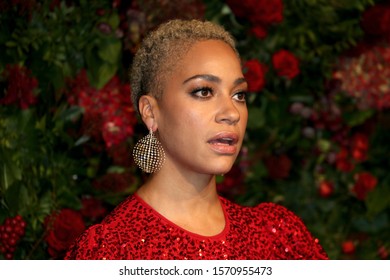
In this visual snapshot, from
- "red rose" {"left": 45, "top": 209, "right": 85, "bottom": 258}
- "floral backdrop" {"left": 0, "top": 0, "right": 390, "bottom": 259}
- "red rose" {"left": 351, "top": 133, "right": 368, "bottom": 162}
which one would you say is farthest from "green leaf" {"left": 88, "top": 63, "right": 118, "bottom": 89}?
"red rose" {"left": 351, "top": 133, "right": 368, "bottom": 162}

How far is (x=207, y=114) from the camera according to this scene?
2203mm

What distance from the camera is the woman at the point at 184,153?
7.27 ft

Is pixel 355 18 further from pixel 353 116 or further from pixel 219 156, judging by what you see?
pixel 219 156

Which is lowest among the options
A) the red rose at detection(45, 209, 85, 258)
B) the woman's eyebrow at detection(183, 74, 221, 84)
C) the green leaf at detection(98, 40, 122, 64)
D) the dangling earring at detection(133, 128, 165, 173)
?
the red rose at detection(45, 209, 85, 258)

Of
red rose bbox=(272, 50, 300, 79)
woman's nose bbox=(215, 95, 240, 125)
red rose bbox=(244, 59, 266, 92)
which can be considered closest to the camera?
woman's nose bbox=(215, 95, 240, 125)

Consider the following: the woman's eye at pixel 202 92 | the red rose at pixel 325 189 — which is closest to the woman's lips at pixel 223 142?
the woman's eye at pixel 202 92

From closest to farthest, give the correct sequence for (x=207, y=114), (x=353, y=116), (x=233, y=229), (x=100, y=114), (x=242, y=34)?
(x=207, y=114)
(x=233, y=229)
(x=100, y=114)
(x=242, y=34)
(x=353, y=116)

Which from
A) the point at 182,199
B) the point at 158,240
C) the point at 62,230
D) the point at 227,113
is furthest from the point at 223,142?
the point at 62,230

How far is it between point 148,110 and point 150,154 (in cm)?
12

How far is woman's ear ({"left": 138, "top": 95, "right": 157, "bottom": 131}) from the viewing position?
2314 mm

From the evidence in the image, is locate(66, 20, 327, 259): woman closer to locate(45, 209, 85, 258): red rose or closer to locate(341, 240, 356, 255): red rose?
locate(45, 209, 85, 258): red rose

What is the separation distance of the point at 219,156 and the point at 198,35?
352 millimetres

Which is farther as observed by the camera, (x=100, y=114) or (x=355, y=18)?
(x=355, y=18)
